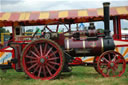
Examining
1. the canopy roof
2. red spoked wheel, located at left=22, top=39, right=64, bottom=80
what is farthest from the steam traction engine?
the canopy roof

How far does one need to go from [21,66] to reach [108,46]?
2339 millimetres

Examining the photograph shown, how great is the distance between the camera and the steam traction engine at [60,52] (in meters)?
5.25

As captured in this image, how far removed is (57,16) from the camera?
10688 mm

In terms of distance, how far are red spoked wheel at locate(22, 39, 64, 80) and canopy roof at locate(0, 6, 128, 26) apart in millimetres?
5299

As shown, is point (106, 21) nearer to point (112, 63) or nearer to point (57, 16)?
point (112, 63)

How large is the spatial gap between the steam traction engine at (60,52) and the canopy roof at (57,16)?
4866 mm

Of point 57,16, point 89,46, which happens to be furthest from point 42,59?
point 57,16

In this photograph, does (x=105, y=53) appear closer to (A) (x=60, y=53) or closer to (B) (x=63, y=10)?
(A) (x=60, y=53)

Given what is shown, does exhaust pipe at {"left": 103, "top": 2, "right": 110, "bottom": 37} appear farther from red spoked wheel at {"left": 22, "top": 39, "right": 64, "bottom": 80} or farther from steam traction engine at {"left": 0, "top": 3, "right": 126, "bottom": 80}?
red spoked wheel at {"left": 22, "top": 39, "right": 64, "bottom": 80}

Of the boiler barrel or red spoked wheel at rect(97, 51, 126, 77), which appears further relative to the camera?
the boiler barrel

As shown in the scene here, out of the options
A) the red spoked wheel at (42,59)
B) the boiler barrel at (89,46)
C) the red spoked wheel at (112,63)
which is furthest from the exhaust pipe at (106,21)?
the red spoked wheel at (42,59)

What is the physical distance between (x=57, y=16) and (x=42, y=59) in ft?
18.9

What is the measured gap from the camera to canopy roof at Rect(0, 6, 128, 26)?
10.5 meters

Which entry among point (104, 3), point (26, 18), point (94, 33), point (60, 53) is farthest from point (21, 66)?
point (26, 18)
